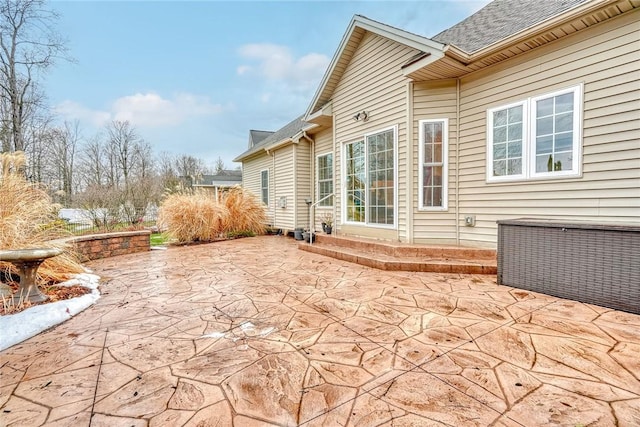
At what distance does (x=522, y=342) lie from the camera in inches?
96.4

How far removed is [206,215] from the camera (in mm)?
9211

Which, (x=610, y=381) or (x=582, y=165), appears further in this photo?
(x=582, y=165)

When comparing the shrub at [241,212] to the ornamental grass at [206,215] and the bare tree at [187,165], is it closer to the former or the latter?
A: the ornamental grass at [206,215]

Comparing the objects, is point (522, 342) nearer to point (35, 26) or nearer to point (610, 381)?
point (610, 381)

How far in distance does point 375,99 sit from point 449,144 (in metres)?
2.02

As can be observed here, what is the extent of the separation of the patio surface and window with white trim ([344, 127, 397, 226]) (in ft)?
9.11

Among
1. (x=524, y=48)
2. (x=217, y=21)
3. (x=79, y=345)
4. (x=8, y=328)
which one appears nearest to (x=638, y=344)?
(x=524, y=48)

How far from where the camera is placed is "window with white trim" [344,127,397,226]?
20.6ft

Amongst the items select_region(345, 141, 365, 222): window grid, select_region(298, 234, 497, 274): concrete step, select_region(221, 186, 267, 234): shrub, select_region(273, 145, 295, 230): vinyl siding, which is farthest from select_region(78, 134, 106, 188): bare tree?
select_region(298, 234, 497, 274): concrete step

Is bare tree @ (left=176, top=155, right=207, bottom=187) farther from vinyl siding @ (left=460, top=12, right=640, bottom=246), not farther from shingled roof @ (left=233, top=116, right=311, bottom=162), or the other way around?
vinyl siding @ (left=460, top=12, right=640, bottom=246)

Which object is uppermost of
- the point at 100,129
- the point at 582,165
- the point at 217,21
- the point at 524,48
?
the point at 217,21

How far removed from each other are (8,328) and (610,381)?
495 cm

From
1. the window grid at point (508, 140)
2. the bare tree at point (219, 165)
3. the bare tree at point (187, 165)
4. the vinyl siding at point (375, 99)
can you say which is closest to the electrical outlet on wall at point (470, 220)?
the window grid at point (508, 140)

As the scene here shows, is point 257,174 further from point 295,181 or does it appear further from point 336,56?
point 336,56
